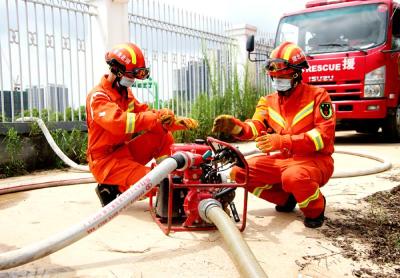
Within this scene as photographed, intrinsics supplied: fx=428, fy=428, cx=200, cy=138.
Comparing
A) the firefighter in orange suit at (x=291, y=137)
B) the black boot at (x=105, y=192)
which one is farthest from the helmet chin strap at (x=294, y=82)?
the black boot at (x=105, y=192)

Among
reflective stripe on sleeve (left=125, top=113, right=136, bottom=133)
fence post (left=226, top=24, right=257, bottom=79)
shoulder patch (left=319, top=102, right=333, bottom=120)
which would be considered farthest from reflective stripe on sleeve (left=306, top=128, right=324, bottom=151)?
fence post (left=226, top=24, right=257, bottom=79)

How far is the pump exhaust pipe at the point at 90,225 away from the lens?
199 centimetres

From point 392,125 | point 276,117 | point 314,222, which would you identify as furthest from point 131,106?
point 392,125

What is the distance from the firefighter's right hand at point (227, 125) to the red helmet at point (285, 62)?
1.54ft

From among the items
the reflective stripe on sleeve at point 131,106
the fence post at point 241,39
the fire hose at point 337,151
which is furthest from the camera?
the fence post at point 241,39

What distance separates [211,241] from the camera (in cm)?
263

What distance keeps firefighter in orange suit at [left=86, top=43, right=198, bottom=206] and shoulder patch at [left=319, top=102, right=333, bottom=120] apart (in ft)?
2.88

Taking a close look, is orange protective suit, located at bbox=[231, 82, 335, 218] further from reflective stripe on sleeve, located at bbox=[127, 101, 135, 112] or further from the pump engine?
A: reflective stripe on sleeve, located at bbox=[127, 101, 135, 112]

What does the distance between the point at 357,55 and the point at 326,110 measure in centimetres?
440

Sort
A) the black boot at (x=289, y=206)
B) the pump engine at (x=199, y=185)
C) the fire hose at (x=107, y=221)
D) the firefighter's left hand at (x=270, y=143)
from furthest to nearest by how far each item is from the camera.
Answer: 1. the black boot at (x=289, y=206)
2. the firefighter's left hand at (x=270, y=143)
3. the pump engine at (x=199, y=185)
4. the fire hose at (x=107, y=221)

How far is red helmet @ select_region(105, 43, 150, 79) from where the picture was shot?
10.4 feet

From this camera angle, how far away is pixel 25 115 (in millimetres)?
5547

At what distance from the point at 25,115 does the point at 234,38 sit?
5636 millimetres

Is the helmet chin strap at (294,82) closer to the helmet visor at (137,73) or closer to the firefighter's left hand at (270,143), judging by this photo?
the firefighter's left hand at (270,143)
